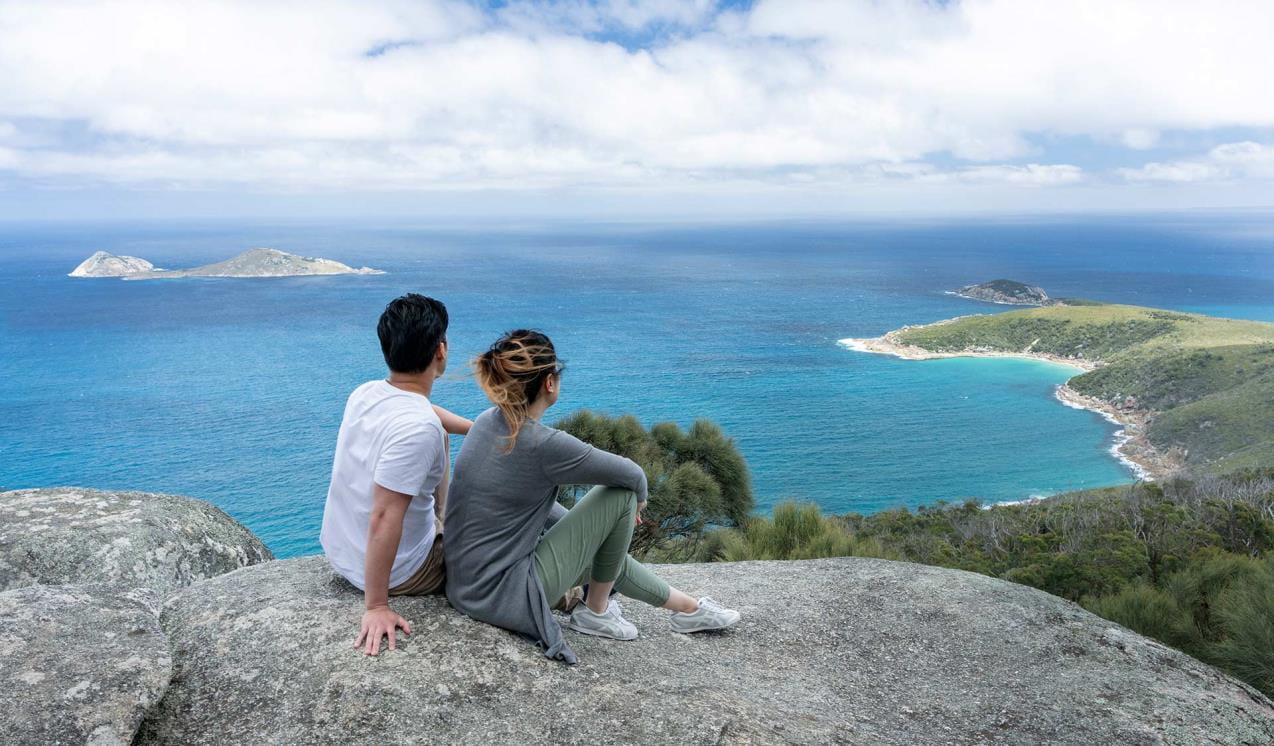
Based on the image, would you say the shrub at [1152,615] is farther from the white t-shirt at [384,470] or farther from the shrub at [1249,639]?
the white t-shirt at [384,470]

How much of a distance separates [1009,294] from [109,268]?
182393 mm

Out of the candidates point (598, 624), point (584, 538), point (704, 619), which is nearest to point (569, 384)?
point (704, 619)

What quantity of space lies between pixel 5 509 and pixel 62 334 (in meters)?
121

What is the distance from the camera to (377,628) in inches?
160

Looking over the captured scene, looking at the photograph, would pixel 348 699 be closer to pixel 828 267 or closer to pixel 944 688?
pixel 944 688

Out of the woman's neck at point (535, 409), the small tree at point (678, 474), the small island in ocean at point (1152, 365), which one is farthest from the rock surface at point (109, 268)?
the woman's neck at point (535, 409)

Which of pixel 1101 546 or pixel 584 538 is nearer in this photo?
pixel 584 538

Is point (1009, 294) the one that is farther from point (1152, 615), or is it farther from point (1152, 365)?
point (1152, 615)

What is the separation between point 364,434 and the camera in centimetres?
407

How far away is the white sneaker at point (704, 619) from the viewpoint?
5387 millimetres

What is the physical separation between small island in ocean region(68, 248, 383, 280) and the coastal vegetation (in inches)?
6318

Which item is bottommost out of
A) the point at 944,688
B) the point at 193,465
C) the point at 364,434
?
the point at 193,465

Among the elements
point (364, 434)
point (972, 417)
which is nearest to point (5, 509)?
point (364, 434)

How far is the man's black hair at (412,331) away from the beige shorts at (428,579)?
112 centimetres
